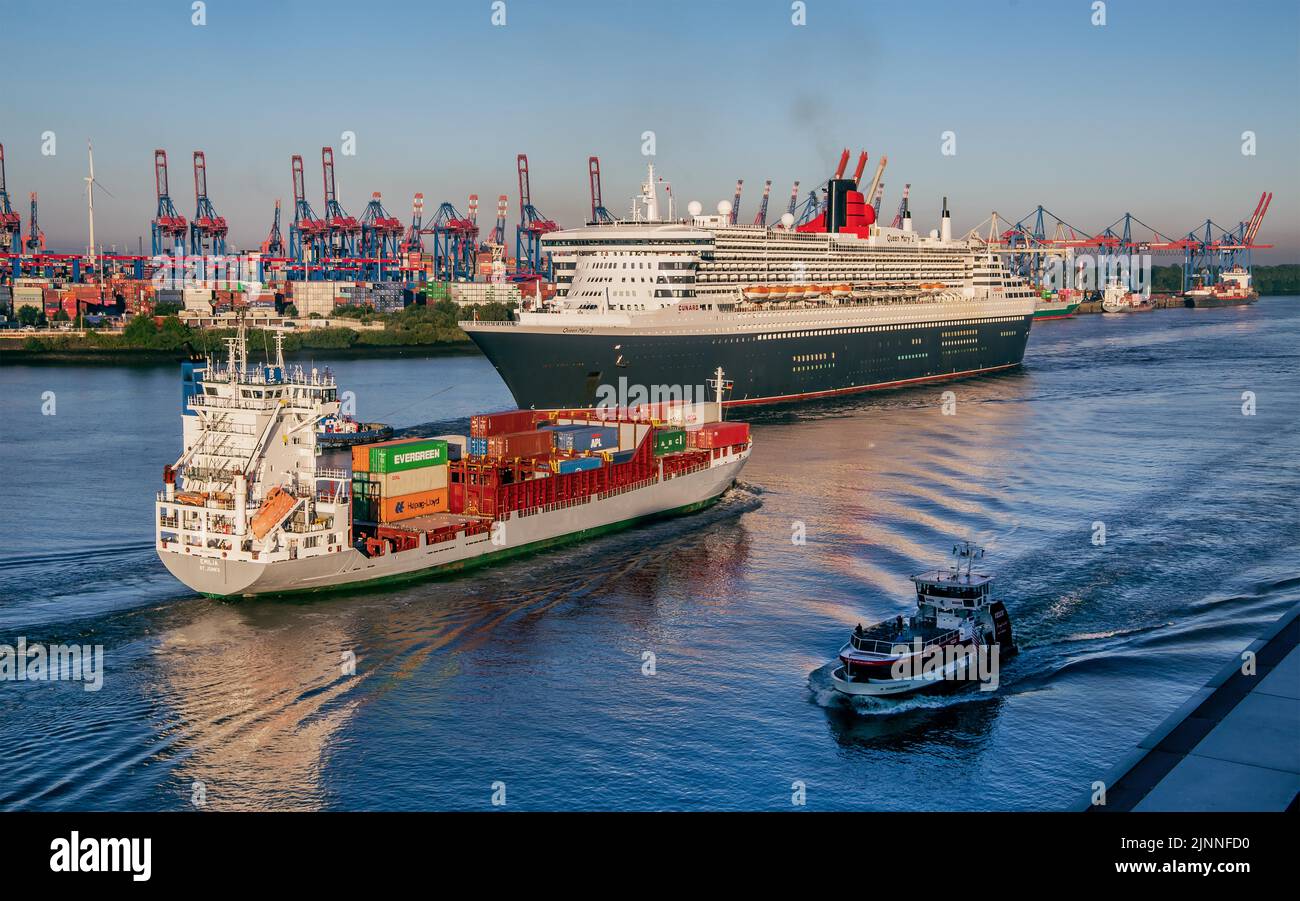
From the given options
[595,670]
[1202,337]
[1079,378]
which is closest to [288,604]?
[595,670]

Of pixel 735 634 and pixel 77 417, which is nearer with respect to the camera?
pixel 735 634

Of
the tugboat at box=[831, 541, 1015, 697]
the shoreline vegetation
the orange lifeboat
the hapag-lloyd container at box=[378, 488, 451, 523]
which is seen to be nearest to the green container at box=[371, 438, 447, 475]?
the hapag-lloyd container at box=[378, 488, 451, 523]

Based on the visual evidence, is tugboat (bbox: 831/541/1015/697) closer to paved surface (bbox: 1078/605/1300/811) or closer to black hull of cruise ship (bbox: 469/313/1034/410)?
paved surface (bbox: 1078/605/1300/811)

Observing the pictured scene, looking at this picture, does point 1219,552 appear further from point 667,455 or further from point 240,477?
point 240,477

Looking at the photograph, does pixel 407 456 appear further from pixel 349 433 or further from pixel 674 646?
pixel 349 433

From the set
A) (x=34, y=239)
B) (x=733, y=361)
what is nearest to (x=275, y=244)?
(x=34, y=239)
